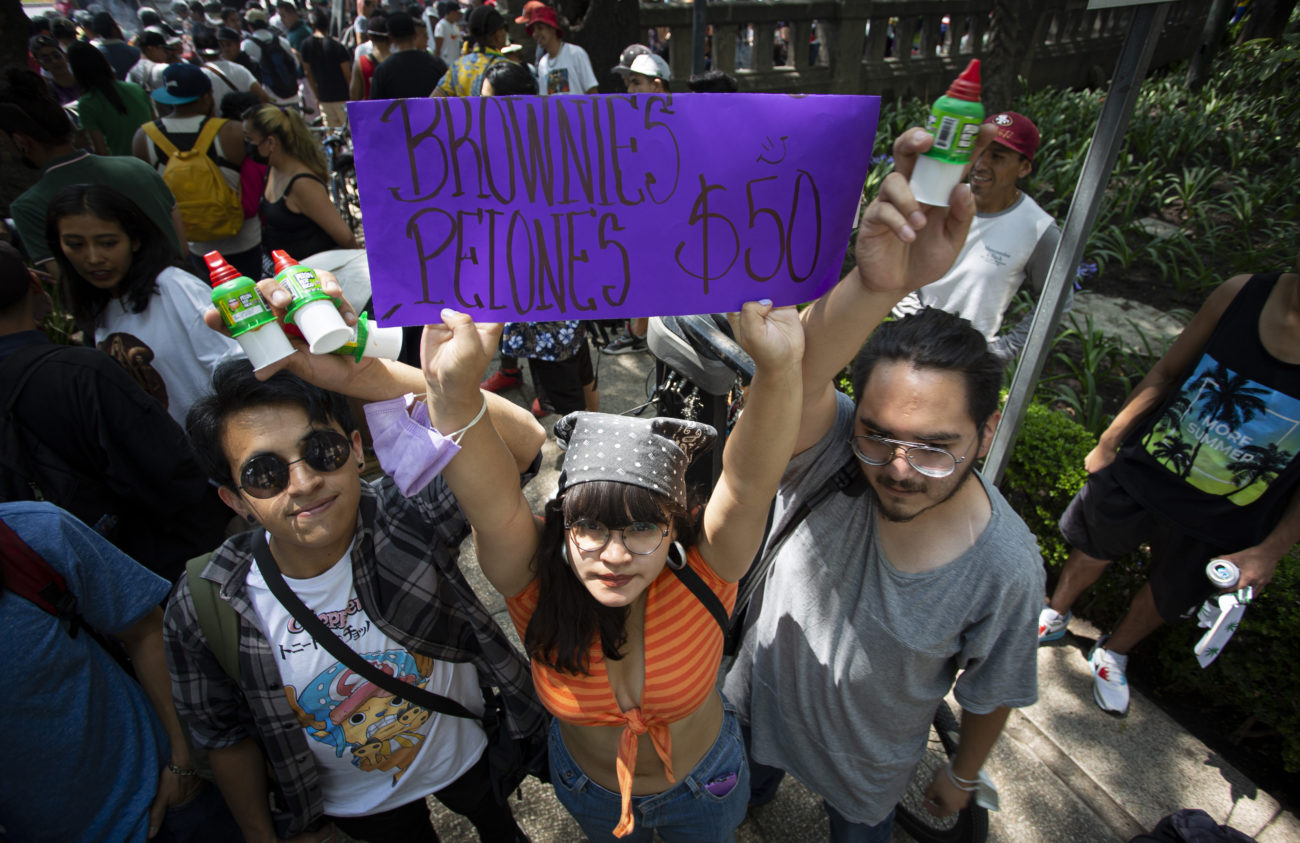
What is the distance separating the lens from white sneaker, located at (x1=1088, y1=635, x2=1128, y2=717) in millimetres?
2645

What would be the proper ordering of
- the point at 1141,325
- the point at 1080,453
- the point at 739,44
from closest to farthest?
1. the point at 1080,453
2. the point at 1141,325
3. the point at 739,44

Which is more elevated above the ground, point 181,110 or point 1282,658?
point 181,110

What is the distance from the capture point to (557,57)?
602cm

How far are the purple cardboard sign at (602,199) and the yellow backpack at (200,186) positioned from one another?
3.64 m

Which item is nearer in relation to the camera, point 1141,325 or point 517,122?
point 517,122

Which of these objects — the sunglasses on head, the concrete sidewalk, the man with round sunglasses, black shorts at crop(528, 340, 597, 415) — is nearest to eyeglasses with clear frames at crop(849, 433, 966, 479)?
the man with round sunglasses

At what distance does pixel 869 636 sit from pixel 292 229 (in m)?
3.59

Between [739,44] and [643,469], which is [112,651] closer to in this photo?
[643,469]

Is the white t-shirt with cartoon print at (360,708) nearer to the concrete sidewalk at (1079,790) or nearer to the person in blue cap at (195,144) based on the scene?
the concrete sidewalk at (1079,790)

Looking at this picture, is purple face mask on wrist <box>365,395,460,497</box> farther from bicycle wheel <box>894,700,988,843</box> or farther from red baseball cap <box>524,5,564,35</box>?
red baseball cap <box>524,5,564,35</box>

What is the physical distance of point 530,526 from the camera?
4.94 ft

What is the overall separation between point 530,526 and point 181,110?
4332 mm

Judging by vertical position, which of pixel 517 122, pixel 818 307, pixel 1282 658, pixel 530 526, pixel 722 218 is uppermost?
pixel 517 122

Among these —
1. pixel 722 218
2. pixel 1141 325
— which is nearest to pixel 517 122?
pixel 722 218
